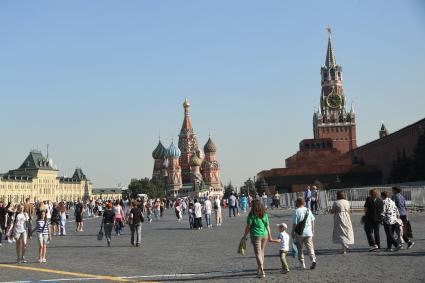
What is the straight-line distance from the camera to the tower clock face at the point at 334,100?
15325 centimetres

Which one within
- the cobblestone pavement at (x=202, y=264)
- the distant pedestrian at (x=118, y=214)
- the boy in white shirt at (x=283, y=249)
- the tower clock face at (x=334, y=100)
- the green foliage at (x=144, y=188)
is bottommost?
the cobblestone pavement at (x=202, y=264)

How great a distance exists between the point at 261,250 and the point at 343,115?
144m

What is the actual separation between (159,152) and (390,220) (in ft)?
473

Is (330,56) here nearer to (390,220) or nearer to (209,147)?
(209,147)

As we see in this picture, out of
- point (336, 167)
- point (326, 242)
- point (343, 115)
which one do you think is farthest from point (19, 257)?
point (343, 115)

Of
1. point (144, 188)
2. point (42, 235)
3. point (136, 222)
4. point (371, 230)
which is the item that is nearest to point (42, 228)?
point (42, 235)

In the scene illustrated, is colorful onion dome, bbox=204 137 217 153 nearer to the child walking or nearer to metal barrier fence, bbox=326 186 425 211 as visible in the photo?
metal barrier fence, bbox=326 186 425 211

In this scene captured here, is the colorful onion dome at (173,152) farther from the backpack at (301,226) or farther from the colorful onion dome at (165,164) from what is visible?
the backpack at (301,226)

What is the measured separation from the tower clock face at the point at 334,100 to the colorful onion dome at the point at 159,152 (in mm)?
41221

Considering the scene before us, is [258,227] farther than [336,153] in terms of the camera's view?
No

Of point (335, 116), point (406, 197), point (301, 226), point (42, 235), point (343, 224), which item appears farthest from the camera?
point (335, 116)

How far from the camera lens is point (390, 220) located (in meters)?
13.8

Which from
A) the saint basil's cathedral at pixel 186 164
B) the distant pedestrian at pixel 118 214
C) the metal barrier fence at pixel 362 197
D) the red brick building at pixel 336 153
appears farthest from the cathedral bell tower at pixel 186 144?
the distant pedestrian at pixel 118 214

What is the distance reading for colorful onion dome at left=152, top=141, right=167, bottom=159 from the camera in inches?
6152
